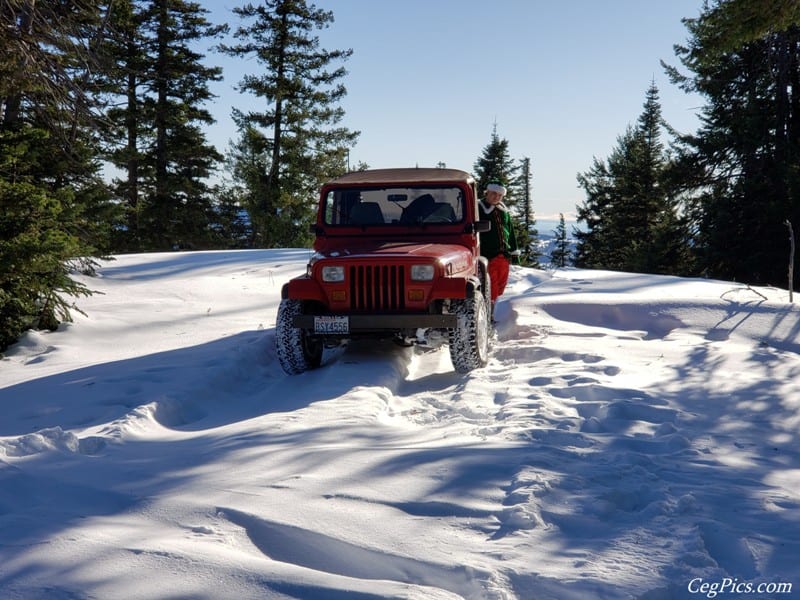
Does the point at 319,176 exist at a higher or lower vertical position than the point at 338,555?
higher

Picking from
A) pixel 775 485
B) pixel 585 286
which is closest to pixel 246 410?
pixel 775 485

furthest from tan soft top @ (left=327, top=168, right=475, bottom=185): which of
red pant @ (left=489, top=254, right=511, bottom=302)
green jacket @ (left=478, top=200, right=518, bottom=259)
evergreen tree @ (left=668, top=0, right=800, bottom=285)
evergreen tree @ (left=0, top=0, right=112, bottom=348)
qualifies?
evergreen tree @ (left=668, top=0, right=800, bottom=285)

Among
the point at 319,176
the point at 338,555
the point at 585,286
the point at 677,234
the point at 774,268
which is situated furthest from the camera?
the point at 319,176

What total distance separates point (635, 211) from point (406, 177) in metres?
28.8

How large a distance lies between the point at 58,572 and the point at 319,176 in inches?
1092

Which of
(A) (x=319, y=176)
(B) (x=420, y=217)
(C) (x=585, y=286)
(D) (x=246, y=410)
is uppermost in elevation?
(A) (x=319, y=176)

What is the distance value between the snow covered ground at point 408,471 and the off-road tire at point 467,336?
182 mm

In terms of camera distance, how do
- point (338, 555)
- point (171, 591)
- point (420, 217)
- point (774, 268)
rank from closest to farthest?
1. point (171, 591)
2. point (338, 555)
3. point (420, 217)
4. point (774, 268)

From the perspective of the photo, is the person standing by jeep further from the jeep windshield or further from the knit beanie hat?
the jeep windshield

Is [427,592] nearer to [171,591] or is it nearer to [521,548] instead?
[521,548]

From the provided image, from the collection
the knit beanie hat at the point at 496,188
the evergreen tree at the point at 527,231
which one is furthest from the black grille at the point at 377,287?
the evergreen tree at the point at 527,231

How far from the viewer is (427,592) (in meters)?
2.25

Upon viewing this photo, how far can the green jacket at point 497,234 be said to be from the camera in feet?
27.0

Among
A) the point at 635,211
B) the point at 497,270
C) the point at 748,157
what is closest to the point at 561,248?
the point at 635,211
